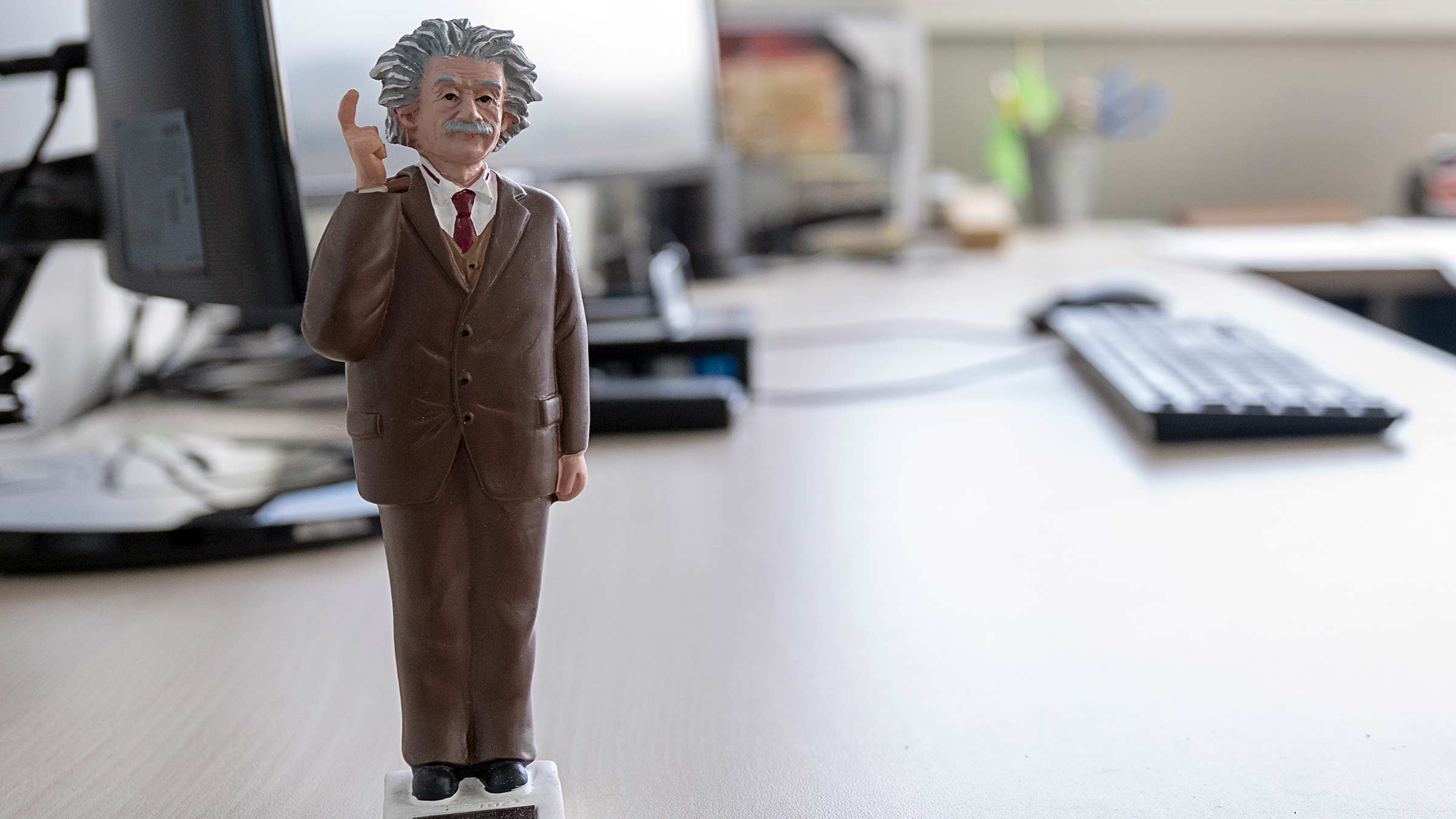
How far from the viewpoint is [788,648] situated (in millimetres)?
443

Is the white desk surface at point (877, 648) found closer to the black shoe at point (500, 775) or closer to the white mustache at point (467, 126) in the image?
the black shoe at point (500, 775)

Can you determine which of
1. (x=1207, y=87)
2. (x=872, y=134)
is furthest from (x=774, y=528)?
(x=1207, y=87)

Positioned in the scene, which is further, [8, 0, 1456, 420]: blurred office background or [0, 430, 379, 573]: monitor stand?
[8, 0, 1456, 420]: blurred office background

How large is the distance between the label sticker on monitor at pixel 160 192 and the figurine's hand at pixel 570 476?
31cm

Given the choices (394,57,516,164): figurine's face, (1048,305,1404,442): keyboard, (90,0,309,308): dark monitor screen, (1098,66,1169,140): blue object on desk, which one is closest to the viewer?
(394,57,516,164): figurine's face

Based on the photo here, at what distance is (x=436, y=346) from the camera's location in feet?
0.99

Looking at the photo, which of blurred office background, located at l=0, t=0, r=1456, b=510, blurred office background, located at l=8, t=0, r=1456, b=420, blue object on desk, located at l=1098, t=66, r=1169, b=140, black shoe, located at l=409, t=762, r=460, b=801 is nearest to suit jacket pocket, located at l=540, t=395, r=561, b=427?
black shoe, located at l=409, t=762, r=460, b=801

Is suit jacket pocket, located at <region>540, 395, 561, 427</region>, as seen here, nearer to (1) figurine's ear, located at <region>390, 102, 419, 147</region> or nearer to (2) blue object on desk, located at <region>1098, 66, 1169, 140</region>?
(1) figurine's ear, located at <region>390, 102, 419, 147</region>

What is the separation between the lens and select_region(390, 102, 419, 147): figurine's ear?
30cm

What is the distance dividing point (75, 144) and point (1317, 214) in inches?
71.0

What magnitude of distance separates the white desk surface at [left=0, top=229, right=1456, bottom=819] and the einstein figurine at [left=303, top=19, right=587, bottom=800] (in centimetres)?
5

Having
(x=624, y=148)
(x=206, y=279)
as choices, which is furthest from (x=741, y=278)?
(x=206, y=279)

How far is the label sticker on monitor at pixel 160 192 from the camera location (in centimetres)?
53

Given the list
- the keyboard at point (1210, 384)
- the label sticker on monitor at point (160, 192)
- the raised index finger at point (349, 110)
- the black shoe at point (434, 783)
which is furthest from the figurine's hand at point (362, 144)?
the keyboard at point (1210, 384)
